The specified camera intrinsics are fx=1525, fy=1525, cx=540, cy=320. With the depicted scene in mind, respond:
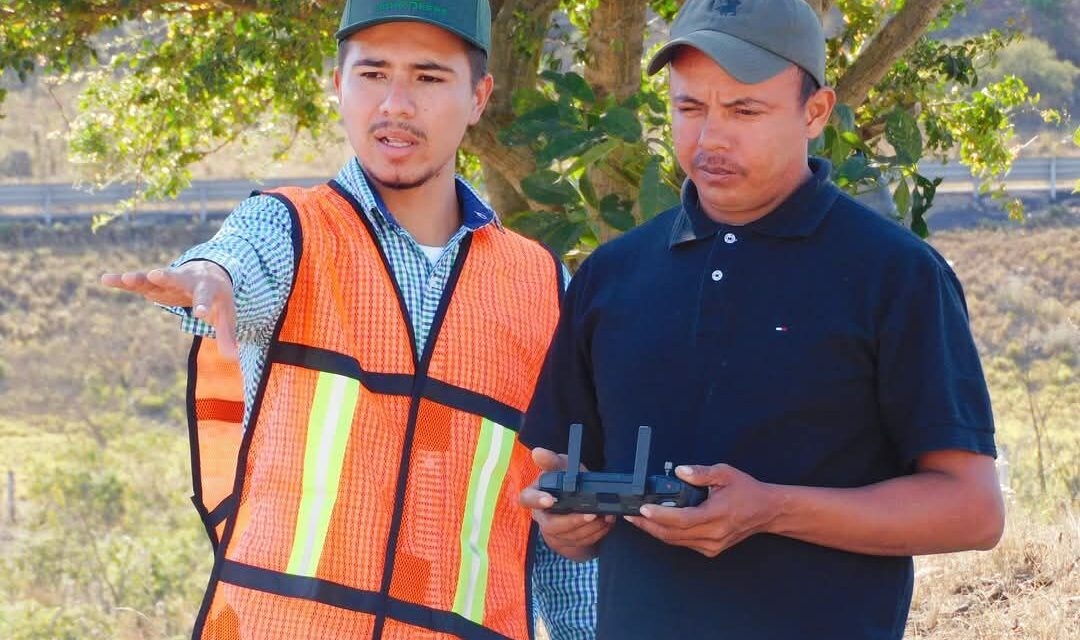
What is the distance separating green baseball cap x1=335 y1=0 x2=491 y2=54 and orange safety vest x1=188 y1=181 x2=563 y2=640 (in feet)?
1.00

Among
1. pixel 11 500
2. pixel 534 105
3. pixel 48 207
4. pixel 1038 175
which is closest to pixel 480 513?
pixel 534 105

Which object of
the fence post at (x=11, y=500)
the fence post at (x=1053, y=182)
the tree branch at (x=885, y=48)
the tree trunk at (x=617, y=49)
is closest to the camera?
the tree branch at (x=885, y=48)

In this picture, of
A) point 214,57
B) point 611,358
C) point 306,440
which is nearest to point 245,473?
point 306,440

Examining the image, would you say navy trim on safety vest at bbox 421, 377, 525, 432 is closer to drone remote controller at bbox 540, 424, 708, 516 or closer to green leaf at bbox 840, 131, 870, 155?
drone remote controller at bbox 540, 424, 708, 516

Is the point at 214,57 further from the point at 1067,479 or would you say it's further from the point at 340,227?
the point at 1067,479

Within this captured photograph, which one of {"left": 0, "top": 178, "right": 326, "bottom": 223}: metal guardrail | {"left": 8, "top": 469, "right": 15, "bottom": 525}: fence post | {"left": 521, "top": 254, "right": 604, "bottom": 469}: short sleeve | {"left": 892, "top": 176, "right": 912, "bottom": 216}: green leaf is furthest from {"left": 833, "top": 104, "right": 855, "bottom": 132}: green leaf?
{"left": 0, "top": 178, "right": 326, "bottom": 223}: metal guardrail

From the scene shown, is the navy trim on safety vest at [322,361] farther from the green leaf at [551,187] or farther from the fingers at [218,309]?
the green leaf at [551,187]

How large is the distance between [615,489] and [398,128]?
0.99 m

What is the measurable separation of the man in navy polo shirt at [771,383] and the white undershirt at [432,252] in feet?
1.58

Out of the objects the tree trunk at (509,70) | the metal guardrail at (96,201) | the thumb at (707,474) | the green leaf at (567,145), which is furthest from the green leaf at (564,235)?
the metal guardrail at (96,201)

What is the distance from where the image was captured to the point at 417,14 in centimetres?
270

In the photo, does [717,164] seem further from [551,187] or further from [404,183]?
[551,187]

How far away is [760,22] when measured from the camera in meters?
2.20

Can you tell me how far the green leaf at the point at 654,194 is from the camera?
148 inches
